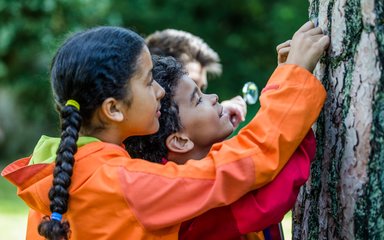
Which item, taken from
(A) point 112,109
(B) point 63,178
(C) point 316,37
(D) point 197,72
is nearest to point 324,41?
(C) point 316,37

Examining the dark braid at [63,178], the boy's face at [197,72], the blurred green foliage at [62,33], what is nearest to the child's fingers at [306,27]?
the dark braid at [63,178]

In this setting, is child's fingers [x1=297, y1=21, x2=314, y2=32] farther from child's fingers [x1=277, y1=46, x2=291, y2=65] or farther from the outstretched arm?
the outstretched arm

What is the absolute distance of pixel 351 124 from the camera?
205 centimetres

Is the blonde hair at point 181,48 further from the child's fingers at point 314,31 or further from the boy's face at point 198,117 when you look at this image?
the child's fingers at point 314,31

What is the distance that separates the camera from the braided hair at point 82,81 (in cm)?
197

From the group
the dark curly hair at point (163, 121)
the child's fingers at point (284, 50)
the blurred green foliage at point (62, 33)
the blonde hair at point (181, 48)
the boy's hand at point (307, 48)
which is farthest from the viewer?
the blurred green foliage at point (62, 33)

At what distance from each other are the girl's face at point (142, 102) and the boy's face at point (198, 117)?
0.72 ft

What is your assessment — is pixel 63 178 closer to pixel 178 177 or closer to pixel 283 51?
pixel 178 177

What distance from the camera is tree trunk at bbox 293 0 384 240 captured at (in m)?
1.97

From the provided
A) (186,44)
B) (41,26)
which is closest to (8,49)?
(41,26)

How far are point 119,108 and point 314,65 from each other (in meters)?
0.59

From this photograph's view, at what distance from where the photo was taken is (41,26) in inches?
436

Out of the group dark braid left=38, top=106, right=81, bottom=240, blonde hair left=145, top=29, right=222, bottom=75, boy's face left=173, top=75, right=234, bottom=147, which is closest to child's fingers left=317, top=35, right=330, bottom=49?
boy's face left=173, top=75, right=234, bottom=147

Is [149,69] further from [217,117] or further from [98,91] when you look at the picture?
[217,117]
